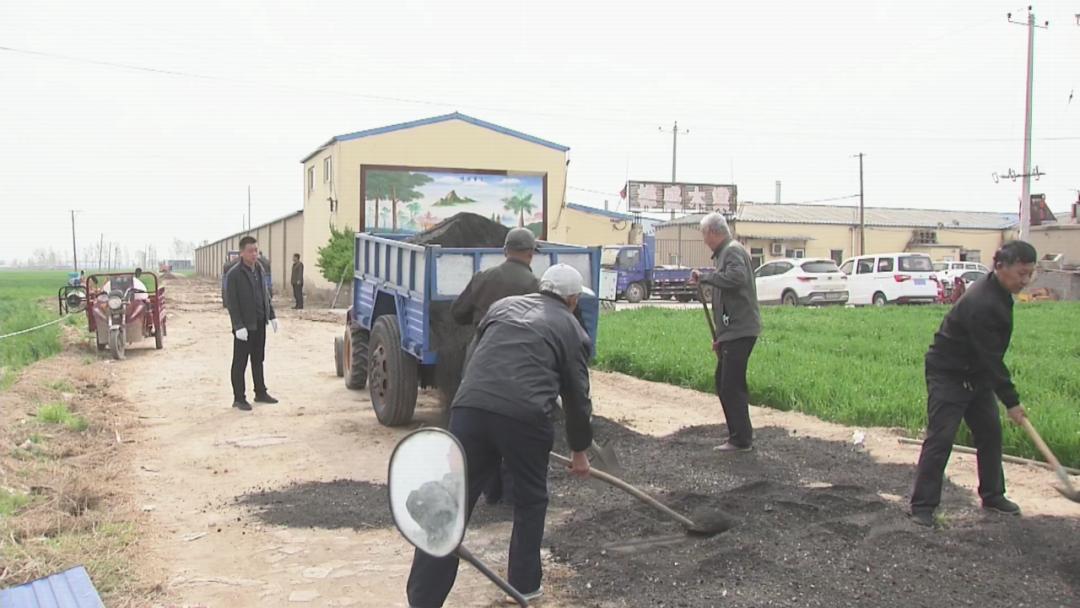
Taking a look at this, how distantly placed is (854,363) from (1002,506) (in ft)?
21.0

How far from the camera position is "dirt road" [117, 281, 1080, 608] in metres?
4.93

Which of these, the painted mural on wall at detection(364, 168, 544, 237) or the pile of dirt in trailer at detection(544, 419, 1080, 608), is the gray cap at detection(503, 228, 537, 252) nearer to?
the pile of dirt in trailer at detection(544, 419, 1080, 608)

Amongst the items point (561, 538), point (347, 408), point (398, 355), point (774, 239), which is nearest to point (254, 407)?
point (347, 408)

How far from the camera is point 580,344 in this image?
4586 mm

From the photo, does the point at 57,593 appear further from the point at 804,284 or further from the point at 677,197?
the point at 677,197

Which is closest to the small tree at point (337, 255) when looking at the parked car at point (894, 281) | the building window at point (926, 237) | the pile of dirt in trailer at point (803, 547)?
the parked car at point (894, 281)

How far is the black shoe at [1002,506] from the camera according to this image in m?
5.89

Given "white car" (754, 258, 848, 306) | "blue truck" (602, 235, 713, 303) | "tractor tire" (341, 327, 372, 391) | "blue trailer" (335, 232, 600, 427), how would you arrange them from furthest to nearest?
"blue truck" (602, 235, 713, 303) → "white car" (754, 258, 848, 306) → "tractor tire" (341, 327, 372, 391) → "blue trailer" (335, 232, 600, 427)

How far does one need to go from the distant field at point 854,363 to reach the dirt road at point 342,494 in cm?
44

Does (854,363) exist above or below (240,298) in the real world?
below

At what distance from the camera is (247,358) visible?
10492 millimetres

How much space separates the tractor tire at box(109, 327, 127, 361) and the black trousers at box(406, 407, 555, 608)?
41.2 feet

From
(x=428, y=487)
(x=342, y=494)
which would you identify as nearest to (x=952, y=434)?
(x=428, y=487)

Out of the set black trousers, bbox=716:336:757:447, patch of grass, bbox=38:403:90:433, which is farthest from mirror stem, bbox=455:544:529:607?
patch of grass, bbox=38:403:90:433
